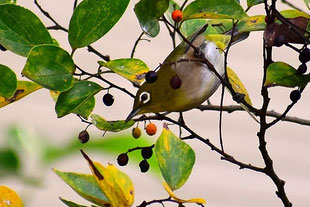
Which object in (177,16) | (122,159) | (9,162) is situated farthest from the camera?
(122,159)

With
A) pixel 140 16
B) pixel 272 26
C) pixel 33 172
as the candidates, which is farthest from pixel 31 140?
A: pixel 272 26

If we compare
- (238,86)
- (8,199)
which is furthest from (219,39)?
(8,199)

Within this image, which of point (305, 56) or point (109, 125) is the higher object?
point (305, 56)

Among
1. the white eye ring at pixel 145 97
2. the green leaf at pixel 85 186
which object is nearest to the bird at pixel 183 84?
the white eye ring at pixel 145 97

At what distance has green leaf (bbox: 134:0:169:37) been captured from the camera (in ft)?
2.27

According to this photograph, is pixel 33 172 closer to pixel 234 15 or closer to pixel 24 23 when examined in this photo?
pixel 24 23

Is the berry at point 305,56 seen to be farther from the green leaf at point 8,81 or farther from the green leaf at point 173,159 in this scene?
the green leaf at point 8,81

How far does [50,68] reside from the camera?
667mm

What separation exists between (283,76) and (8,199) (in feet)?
0.96

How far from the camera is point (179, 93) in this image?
0.77 m

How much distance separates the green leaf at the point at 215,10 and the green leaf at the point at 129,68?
0.07m

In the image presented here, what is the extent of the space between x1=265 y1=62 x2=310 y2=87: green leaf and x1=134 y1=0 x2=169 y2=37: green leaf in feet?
0.40

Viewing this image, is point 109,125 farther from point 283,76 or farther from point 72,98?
point 283,76

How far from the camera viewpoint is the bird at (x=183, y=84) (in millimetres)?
760
